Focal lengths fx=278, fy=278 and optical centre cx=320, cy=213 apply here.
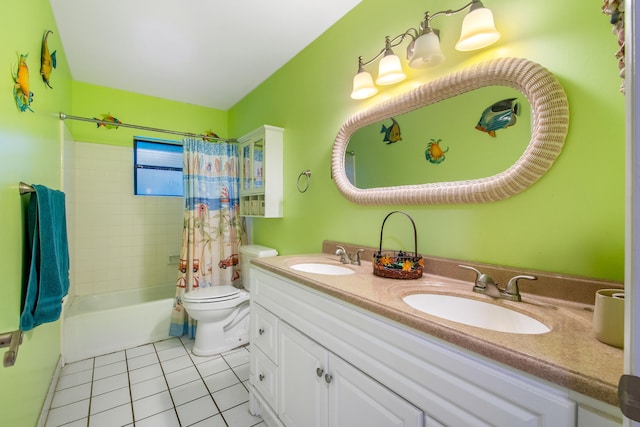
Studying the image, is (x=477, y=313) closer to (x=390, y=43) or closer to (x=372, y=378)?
(x=372, y=378)

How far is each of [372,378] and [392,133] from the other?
1.15m

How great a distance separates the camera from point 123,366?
2.10 meters

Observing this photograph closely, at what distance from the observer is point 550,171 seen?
962 mm

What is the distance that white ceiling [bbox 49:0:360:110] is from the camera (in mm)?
1726

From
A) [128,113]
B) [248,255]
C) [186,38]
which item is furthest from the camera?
[128,113]

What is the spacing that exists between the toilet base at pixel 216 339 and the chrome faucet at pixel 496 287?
2.03 meters

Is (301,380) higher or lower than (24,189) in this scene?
lower

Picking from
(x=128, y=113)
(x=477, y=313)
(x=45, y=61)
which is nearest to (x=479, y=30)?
(x=477, y=313)

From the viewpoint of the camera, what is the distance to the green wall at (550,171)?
2.80 ft

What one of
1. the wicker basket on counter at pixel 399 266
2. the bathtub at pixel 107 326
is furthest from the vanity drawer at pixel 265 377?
the bathtub at pixel 107 326

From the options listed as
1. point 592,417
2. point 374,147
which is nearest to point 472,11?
point 374,147

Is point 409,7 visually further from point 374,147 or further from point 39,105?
point 39,105

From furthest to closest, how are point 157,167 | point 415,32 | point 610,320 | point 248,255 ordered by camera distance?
1. point 157,167
2. point 248,255
3. point 415,32
4. point 610,320

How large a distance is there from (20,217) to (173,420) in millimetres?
1271
